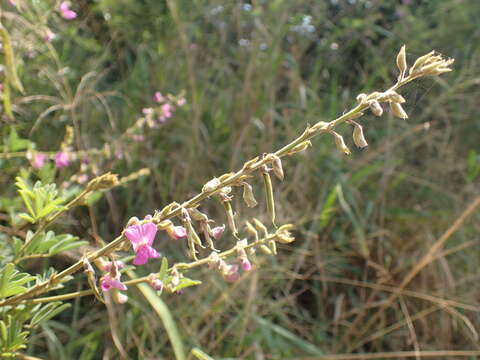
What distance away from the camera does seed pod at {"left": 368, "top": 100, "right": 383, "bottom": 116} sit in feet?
2.19

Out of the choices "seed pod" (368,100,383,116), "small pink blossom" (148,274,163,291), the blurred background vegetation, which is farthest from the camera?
the blurred background vegetation

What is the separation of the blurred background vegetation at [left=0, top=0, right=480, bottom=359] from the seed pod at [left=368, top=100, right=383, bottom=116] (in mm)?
1118

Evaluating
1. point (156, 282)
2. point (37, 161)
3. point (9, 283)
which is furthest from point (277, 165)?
point (37, 161)

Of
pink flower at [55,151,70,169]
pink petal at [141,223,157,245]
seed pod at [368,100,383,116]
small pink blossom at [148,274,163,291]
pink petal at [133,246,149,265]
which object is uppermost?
pink flower at [55,151,70,169]

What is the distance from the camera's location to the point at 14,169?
5.35 feet

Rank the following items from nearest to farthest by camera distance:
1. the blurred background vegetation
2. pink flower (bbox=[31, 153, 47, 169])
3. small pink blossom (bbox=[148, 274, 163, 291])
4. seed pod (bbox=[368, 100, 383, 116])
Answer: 1. seed pod (bbox=[368, 100, 383, 116])
2. small pink blossom (bbox=[148, 274, 163, 291])
3. pink flower (bbox=[31, 153, 47, 169])
4. the blurred background vegetation

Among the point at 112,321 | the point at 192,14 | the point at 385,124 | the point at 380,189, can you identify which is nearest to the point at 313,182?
the point at 380,189

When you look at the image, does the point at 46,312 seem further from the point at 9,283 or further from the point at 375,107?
the point at 375,107

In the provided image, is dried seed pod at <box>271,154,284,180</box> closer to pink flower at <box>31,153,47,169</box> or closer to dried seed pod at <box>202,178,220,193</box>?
dried seed pod at <box>202,178,220,193</box>

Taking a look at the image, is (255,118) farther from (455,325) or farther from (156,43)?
(455,325)

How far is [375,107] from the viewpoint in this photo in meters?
0.67

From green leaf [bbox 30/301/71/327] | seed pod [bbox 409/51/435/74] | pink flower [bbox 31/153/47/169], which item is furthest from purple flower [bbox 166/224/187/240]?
pink flower [bbox 31/153/47/169]

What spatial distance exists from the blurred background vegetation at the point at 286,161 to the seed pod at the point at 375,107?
112 cm

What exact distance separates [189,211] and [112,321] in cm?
91
